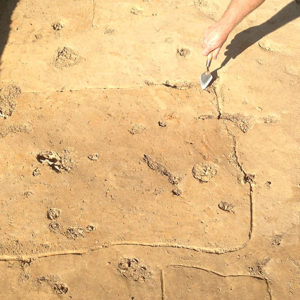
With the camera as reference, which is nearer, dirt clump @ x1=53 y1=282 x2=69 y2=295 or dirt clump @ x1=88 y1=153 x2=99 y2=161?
dirt clump @ x1=53 y1=282 x2=69 y2=295

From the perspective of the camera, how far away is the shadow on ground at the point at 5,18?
12.7 feet

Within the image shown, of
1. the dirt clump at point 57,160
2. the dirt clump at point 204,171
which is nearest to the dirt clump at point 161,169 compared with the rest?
the dirt clump at point 204,171

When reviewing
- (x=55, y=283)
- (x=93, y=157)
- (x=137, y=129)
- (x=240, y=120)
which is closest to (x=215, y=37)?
(x=240, y=120)

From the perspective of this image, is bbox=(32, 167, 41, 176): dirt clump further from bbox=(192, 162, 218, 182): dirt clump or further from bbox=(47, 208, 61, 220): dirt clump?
bbox=(192, 162, 218, 182): dirt clump

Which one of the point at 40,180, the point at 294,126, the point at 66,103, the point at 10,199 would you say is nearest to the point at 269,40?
the point at 294,126

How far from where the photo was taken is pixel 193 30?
12.9ft

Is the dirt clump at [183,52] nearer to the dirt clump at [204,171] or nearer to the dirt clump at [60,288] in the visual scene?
the dirt clump at [204,171]

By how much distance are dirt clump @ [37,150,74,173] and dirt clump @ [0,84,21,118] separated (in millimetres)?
537

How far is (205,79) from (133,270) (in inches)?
69.3

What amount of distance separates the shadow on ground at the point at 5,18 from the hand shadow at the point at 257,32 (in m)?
2.03

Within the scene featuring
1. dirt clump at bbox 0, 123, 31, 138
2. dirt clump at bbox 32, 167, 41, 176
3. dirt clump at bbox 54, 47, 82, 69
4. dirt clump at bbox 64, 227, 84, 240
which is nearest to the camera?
dirt clump at bbox 64, 227, 84, 240

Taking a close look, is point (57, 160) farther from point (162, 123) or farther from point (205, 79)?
point (205, 79)

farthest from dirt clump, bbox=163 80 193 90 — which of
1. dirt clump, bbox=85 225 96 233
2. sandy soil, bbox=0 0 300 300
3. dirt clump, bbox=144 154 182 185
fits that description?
dirt clump, bbox=85 225 96 233

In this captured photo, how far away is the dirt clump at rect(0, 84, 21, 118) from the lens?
10.9 feet
